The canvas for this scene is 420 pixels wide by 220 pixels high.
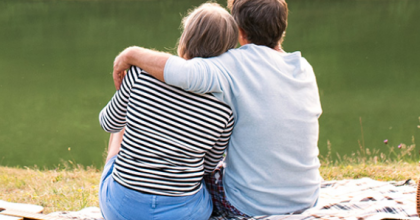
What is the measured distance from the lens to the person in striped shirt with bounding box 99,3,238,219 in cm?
145

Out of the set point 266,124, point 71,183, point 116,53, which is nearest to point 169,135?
point 266,124

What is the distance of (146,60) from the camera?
1.45 m

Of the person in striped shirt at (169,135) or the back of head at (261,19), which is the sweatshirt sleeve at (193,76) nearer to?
the person in striped shirt at (169,135)

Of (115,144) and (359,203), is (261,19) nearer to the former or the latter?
(115,144)

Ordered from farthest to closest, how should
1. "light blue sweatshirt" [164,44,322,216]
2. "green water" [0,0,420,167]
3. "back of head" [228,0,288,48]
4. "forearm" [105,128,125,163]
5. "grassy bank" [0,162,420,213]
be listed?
"green water" [0,0,420,167] < "grassy bank" [0,162,420,213] < "forearm" [105,128,125,163] < "back of head" [228,0,288,48] < "light blue sweatshirt" [164,44,322,216]

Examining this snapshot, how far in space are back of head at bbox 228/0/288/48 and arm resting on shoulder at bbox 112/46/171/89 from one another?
12.8 inches

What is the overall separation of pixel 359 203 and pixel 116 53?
6.56 m

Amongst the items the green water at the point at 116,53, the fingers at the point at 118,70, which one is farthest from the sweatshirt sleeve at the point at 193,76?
the green water at the point at 116,53

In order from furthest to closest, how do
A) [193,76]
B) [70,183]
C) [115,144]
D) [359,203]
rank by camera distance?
1. [70,183]
2. [359,203]
3. [115,144]
4. [193,76]

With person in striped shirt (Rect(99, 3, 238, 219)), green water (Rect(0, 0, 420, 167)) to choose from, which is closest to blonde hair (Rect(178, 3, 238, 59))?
person in striped shirt (Rect(99, 3, 238, 219))

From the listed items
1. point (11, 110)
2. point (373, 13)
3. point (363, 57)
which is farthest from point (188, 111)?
point (373, 13)

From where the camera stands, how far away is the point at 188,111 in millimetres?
1450

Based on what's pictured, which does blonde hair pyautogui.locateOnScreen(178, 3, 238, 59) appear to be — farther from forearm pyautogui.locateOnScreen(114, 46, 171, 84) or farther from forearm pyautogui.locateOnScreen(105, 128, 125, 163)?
forearm pyautogui.locateOnScreen(105, 128, 125, 163)

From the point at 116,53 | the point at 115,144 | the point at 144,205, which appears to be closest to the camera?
the point at 144,205
